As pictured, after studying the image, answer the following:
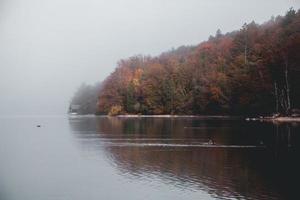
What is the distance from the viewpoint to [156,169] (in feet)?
107

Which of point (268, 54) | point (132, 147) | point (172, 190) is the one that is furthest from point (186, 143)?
point (268, 54)

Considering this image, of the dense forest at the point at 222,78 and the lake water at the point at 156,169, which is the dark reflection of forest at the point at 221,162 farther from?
the dense forest at the point at 222,78

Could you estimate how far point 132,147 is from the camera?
1831 inches

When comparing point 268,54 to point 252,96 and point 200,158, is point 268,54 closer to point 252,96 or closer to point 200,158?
point 252,96

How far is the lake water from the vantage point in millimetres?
25462

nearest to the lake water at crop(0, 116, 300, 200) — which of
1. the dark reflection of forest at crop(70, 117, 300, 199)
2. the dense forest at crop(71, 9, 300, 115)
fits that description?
the dark reflection of forest at crop(70, 117, 300, 199)

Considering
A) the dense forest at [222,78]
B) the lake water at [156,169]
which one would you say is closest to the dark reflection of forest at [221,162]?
the lake water at [156,169]

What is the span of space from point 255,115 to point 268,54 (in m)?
12.5

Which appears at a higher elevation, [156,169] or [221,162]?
[221,162]

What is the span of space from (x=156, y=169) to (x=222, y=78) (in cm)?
7439

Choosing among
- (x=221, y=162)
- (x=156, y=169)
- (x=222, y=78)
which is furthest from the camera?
(x=222, y=78)

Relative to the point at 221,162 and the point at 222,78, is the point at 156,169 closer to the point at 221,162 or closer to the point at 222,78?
the point at 221,162

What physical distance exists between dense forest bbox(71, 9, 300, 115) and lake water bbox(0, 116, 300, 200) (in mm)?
32404

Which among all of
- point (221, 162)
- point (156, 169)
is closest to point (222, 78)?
point (221, 162)
